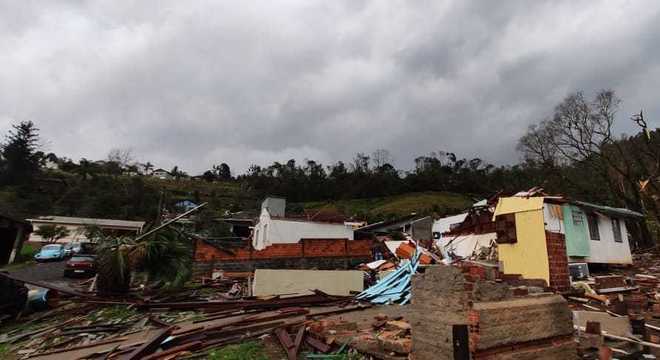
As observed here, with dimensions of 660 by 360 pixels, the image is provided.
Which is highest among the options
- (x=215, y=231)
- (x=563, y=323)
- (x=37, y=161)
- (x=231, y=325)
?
(x=37, y=161)

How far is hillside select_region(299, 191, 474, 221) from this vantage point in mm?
47594

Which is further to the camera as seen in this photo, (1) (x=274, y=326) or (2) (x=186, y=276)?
(2) (x=186, y=276)

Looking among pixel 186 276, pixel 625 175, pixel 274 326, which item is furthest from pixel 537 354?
pixel 625 175

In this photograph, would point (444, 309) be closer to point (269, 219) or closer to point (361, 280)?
point (361, 280)

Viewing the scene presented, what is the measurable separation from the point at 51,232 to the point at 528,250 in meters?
40.9

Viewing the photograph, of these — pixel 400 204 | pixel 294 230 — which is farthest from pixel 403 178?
pixel 294 230

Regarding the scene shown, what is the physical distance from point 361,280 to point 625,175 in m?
22.8

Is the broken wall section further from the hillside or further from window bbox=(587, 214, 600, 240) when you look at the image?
the hillside

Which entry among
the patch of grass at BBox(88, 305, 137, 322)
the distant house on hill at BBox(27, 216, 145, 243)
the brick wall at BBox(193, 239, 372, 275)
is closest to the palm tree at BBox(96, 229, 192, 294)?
the patch of grass at BBox(88, 305, 137, 322)

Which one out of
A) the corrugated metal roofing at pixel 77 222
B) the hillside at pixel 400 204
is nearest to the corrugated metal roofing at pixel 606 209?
the hillside at pixel 400 204

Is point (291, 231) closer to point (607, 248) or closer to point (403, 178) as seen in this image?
point (607, 248)

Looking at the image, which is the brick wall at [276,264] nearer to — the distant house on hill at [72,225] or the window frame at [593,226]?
the window frame at [593,226]

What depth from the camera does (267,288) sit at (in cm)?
1173

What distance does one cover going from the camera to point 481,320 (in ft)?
13.1
